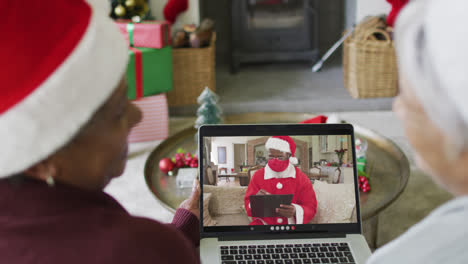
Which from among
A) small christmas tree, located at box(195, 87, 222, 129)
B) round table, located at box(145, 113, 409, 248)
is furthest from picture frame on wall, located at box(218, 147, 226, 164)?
small christmas tree, located at box(195, 87, 222, 129)

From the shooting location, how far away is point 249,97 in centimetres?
329

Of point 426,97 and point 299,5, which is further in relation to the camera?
point 299,5

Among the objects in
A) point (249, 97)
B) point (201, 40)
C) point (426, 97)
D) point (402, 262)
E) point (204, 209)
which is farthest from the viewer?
point (249, 97)

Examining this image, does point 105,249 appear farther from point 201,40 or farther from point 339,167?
point 201,40

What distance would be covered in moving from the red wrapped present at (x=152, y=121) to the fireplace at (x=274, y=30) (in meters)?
1.12

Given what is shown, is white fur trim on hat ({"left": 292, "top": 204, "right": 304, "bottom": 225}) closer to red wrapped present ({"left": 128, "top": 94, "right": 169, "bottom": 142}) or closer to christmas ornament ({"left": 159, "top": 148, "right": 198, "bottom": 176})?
christmas ornament ({"left": 159, "top": 148, "right": 198, "bottom": 176})

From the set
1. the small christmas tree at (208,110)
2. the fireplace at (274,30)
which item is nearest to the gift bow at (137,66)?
the small christmas tree at (208,110)

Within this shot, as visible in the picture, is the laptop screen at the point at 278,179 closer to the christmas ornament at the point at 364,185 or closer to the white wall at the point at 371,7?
the christmas ornament at the point at 364,185

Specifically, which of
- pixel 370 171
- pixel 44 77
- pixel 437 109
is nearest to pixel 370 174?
pixel 370 171

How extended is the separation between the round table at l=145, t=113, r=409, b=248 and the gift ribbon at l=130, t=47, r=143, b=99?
650 millimetres

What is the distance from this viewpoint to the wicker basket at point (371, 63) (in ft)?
9.88

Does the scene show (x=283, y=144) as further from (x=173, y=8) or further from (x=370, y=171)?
(x=173, y=8)

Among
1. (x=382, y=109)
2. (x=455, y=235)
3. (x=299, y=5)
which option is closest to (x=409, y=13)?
(x=455, y=235)

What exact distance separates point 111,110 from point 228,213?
0.55m
